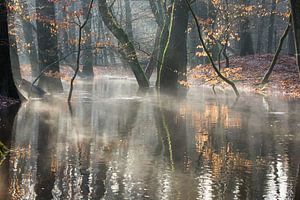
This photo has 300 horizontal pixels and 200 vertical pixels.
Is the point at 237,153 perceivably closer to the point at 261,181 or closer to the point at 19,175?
the point at 261,181

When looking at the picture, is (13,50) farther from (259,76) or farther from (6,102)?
(259,76)

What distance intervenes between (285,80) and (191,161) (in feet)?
63.1

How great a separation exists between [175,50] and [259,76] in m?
6.95

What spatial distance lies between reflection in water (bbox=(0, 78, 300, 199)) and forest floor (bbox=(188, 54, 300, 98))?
674cm

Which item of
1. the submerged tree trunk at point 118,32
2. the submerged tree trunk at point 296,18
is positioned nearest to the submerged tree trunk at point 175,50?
the submerged tree trunk at point 118,32

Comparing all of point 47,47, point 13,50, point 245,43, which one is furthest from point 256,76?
point 13,50

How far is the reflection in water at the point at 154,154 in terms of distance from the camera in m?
7.52

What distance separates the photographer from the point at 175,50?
1017 inches

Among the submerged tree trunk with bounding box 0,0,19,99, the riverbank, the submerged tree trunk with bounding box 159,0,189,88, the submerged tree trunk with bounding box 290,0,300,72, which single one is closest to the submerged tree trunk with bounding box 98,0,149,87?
the submerged tree trunk with bounding box 159,0,189,88

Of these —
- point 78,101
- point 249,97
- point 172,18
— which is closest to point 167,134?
point 78,101

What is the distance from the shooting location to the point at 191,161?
31.6 ft

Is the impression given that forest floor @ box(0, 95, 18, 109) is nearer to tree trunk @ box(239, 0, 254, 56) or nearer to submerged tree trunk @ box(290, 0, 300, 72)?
submerged tree trunk @ box(290, 0, 300, 72)

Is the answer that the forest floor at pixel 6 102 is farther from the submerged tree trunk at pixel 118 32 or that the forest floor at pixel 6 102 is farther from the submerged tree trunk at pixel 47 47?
the submerged tree trunk at pixel 118 32

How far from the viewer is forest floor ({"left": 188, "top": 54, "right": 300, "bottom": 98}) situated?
83.0 feet
